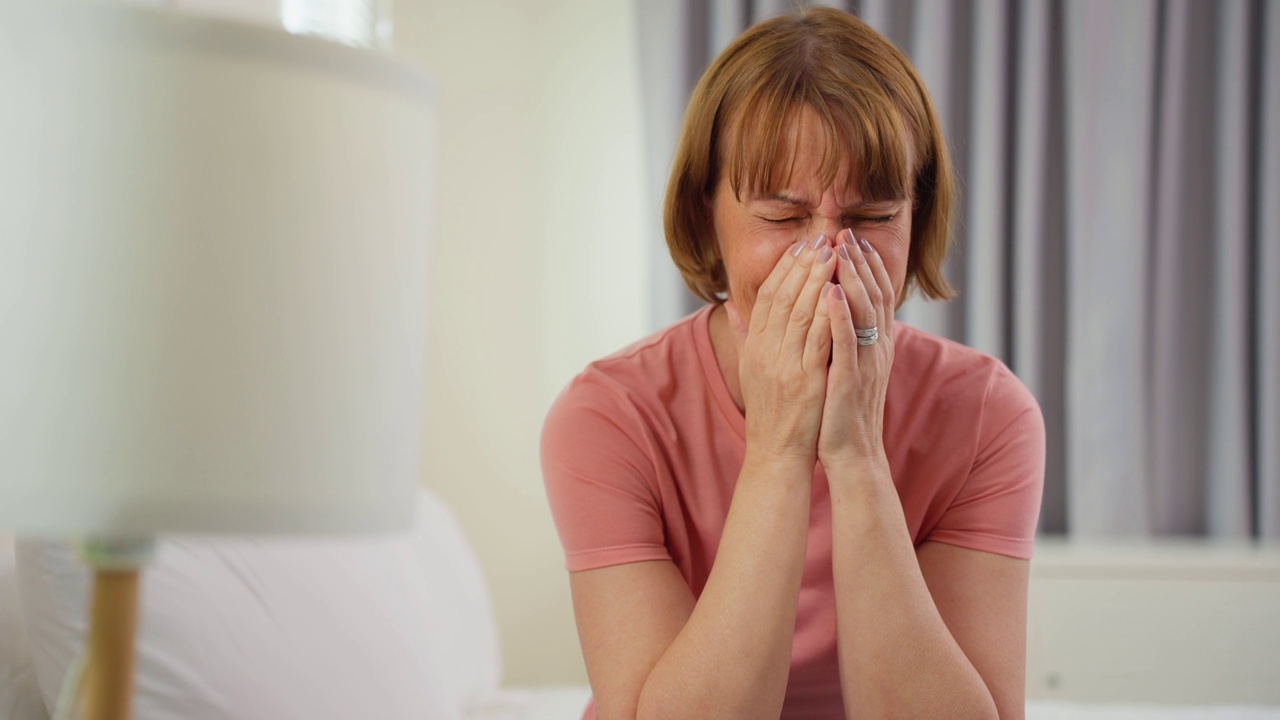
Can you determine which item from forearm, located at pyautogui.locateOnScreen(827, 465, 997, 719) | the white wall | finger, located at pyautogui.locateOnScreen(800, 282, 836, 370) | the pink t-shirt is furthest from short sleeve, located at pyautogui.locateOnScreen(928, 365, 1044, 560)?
the white wall

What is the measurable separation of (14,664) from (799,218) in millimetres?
979

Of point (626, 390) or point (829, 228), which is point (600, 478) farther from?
point (829, 228)

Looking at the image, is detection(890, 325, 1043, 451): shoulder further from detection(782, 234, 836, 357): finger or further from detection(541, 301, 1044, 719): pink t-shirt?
detection(782, 234, 836, 357): finger

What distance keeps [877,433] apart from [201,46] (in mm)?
795

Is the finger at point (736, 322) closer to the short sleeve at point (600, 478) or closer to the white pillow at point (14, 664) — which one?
the short sleeve at point (600, 478)

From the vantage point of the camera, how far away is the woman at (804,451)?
1104mm

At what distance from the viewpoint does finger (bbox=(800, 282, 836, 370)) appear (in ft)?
3.81

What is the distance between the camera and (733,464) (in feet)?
4.21

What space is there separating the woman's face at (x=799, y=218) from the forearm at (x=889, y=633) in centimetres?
26

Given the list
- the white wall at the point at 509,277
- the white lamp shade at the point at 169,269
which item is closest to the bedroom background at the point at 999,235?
the white wall at the point at 509,277

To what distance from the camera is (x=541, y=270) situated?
276cm

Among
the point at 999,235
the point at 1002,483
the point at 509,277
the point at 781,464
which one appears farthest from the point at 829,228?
the point at 509,277

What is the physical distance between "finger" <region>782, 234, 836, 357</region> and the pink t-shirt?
0.15 metres

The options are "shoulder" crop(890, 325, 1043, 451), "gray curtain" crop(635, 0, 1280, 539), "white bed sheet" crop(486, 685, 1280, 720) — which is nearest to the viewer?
"shoulder" crop(890, 325, 1043, 451)
